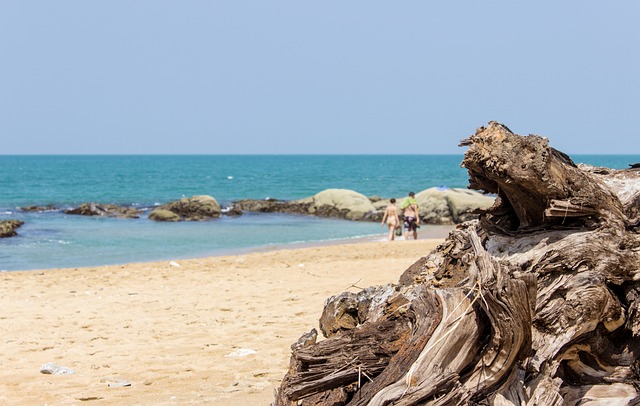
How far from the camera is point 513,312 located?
3.94 m

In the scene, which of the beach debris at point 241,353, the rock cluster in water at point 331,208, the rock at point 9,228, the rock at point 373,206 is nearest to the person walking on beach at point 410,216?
the rock at point 373,206

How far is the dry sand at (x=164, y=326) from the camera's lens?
6.97m

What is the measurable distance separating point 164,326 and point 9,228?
21931 millimetres

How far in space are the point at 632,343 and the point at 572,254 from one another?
854mm

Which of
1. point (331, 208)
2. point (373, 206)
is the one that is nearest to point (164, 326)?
point (373, 206)

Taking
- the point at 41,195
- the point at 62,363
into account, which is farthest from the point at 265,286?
the point at 41,195

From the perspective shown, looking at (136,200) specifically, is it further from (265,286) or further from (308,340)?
(308,340)

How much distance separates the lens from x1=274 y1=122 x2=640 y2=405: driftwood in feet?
13.3

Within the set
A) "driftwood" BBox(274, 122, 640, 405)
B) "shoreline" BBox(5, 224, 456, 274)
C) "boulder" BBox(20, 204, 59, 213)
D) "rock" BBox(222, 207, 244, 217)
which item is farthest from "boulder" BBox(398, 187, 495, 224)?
"driftwood" BBox(274, 122, 640, 405)

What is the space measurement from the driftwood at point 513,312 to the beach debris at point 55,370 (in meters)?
3.70

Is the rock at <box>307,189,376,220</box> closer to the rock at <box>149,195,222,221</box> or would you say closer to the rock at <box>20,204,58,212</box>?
the rock at <box>149,195,222,221</box>

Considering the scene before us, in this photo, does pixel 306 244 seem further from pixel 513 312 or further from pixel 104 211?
pixel 513 312

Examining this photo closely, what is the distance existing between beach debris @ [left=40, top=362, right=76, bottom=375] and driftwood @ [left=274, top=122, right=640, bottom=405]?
12.1 feet

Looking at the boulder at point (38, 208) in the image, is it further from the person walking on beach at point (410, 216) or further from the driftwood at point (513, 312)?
the driftwood at point (513, 312)
